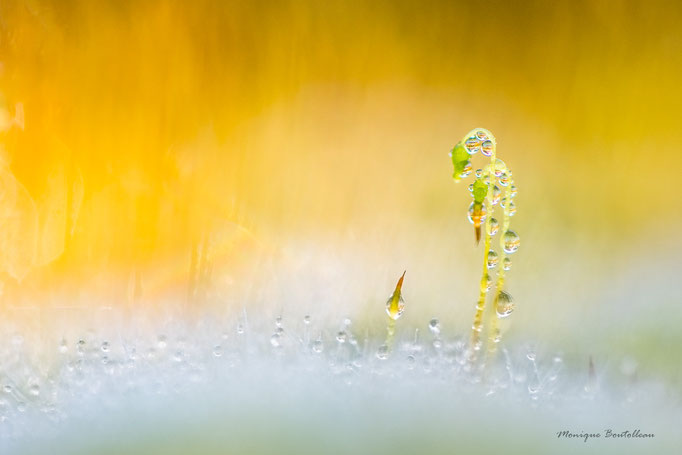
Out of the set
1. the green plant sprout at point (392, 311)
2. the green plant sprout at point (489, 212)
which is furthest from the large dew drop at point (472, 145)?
the green plant sprout at point (392, 311)

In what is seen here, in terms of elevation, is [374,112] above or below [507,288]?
above

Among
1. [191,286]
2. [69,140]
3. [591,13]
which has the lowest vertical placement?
[191,286]

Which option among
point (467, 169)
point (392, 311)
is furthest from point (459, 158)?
point (392, 311)

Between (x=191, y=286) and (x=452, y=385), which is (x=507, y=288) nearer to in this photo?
(x=452, y=385)

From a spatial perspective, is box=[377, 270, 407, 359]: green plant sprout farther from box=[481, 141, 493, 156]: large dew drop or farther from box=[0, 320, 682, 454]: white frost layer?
box=[481, 141, 493, 156]: large dew drop

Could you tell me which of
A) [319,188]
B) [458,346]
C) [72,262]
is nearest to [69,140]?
[72,262]

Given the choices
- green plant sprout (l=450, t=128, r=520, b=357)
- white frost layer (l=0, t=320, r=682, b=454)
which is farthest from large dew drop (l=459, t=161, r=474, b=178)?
white frost layer (l=0, t=320, r=682, b=454)

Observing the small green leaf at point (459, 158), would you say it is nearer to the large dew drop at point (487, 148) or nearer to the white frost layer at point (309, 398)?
the large dew drop at point (487, 148)
